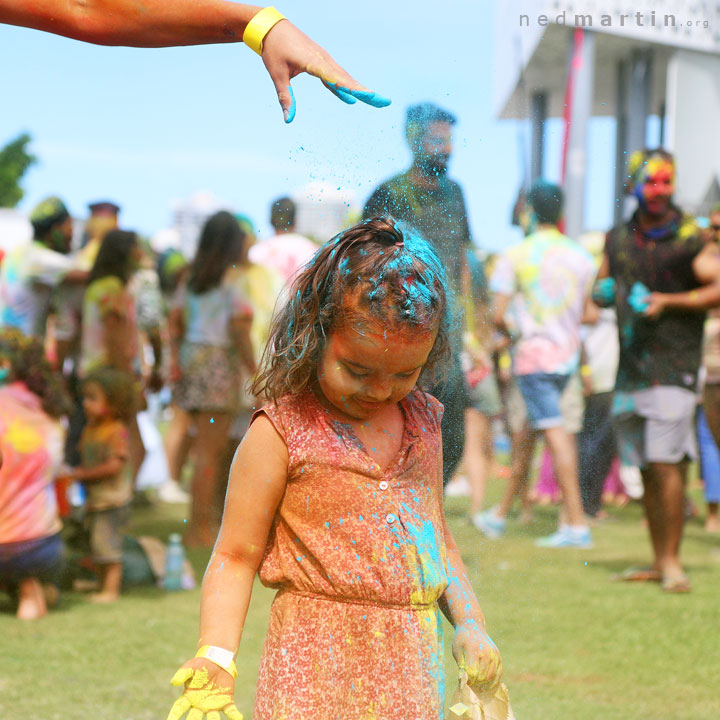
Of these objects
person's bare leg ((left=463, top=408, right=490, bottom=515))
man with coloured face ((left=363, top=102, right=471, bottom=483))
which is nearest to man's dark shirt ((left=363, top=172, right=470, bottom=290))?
man with coloured face ((left=363, top=102, right=471, bottom=483))

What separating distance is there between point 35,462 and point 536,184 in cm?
262

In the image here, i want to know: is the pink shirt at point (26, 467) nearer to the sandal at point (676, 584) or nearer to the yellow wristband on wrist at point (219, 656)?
the sandal at point (676, 584)

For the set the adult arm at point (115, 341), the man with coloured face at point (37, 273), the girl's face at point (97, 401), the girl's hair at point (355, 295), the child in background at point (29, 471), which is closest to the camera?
the girl's hair at point (355, 295)

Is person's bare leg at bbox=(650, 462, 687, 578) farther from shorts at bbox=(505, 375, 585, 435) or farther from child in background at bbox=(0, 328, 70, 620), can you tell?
child in background at bbox=(0, 328, 70, 620)

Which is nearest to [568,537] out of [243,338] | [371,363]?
[243,338]

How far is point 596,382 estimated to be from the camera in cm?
412

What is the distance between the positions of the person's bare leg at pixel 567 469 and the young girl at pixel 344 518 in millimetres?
1655

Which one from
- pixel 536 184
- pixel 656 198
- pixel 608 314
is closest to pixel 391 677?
pixel 536 184

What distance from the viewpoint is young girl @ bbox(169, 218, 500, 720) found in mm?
1540

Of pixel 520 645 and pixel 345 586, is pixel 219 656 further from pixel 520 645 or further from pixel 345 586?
pixel 520 645

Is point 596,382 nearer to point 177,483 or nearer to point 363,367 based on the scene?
point 363,367

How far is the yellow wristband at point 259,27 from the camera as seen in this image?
164 cm

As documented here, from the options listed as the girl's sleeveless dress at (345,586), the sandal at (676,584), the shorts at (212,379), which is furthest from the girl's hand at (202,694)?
the shorts at (212,379)

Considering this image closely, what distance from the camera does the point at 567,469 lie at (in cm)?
347
